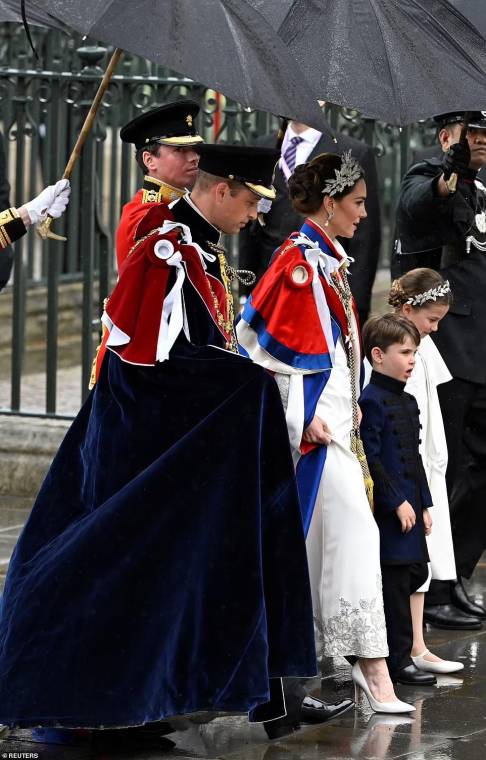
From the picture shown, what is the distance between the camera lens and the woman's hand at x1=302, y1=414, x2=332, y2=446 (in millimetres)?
5574

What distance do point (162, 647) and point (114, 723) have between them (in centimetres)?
25

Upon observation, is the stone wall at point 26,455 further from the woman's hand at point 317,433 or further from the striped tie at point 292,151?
the woman's hand at point 317,433

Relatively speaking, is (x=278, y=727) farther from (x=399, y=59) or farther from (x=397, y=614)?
(x=399, y=59)

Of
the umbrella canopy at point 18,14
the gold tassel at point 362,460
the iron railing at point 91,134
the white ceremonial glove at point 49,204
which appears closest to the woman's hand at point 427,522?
the gold tassel at point 362,460

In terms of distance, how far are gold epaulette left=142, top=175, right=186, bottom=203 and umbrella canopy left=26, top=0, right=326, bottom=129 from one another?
105 centimetres

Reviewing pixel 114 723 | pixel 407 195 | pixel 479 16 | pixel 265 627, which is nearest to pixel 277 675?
pixel 265 627

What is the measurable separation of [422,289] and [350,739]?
70.6 inches

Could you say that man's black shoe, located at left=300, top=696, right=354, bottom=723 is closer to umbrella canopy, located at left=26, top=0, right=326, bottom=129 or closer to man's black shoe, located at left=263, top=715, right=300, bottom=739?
man's black shoe, located at left=263, top=715, right=300, bottom=739

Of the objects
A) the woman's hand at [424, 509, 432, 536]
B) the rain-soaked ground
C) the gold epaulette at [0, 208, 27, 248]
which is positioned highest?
the gold epaulette at [0, 208, 27, 248]

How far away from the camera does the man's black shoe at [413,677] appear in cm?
590

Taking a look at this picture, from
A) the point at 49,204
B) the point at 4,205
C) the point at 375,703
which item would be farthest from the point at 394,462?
the point at 4,205

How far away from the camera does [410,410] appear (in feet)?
19.6

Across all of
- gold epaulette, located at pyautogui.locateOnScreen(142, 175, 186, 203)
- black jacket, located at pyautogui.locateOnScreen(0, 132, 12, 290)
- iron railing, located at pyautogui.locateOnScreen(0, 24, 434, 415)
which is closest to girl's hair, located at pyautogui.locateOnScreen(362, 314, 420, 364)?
gold epaulette, located at pyautogui.locateOnScreen(142, 175, 186, 203)

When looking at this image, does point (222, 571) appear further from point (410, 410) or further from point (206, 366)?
point (410, 410)
